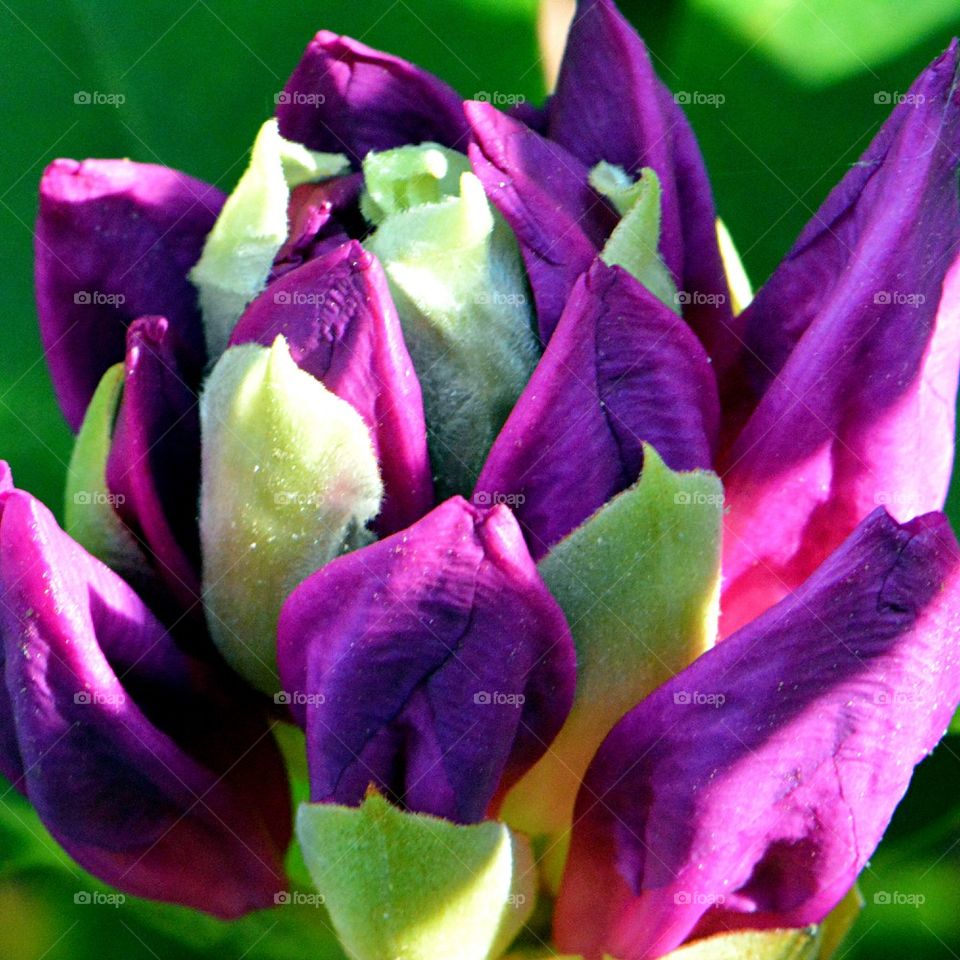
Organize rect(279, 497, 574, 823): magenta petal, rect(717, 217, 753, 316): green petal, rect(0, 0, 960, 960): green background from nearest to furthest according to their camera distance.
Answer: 1. rect(279, 497, 574, 823): magenta petal
2. rect(717, 217, 753, 316): green petal
3. rect(0, 0, 960, 960): green background

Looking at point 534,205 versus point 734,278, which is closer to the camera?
point 534,205

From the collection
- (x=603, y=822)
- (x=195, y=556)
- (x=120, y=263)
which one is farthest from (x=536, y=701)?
(x=120, y=263)

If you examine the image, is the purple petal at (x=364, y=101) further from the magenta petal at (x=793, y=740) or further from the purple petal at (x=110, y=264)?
Result: the magenta petal at (x=793, y=740)

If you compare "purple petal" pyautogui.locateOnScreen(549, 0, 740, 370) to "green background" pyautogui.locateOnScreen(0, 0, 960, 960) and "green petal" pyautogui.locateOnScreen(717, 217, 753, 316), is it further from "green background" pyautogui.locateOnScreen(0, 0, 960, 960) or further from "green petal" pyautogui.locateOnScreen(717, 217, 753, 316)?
"green background" pyautogui.locateOnScreen(0, 0, 960, 960)

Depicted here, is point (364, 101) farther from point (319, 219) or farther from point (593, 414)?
point (593, 414)

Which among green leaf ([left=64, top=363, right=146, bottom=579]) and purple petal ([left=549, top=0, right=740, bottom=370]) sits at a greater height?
purple petal ([left=549, top=0, right=740, bottom=370])

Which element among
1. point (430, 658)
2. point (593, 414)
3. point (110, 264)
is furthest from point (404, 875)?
point (110, 264)

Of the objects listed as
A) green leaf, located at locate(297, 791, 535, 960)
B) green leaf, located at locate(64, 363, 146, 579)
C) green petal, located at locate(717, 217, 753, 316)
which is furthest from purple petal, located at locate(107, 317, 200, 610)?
green petal, located at locate(717, 217, 753, 316)

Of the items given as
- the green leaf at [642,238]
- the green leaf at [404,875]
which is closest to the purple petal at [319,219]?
the green leaf at [642,238]
